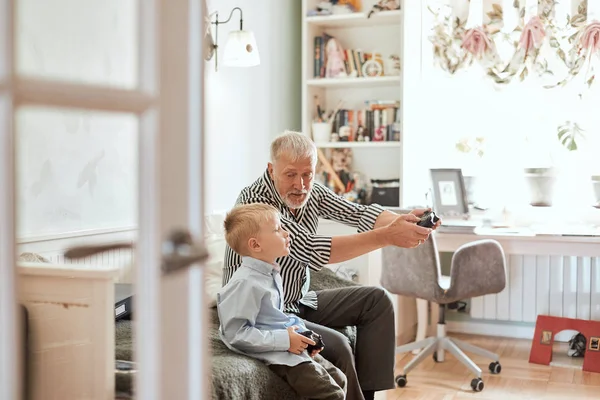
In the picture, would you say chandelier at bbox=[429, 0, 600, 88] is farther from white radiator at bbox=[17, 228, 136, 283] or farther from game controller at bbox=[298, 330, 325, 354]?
white radiator at bbox=[17, 228, 136, 283]

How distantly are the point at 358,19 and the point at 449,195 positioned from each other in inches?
44.9

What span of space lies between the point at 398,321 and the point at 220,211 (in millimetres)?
1139

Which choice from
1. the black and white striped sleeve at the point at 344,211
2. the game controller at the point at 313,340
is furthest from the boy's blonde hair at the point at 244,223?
the black and white striped sleeve at the point at 344,211

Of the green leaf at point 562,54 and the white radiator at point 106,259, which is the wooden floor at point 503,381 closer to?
the green leaf at point 562,54

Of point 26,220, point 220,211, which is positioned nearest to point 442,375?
point 220,211

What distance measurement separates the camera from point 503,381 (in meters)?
3.68

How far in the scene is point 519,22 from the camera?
4348mm

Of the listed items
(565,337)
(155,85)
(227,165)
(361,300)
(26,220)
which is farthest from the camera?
(565,337)

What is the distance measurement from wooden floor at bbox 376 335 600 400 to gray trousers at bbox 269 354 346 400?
100 centimetres

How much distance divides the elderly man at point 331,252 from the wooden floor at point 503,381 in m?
0.52

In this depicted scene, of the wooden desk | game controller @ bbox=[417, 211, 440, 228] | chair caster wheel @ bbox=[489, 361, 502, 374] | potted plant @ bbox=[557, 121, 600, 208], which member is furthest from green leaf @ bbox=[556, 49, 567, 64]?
game controller @ bbox=[417, 211, 440, 228]

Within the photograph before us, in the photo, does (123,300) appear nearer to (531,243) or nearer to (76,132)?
(76,132)

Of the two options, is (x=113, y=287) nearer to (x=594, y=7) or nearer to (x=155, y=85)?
(x=155, y=85)

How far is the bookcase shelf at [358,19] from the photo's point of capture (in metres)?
4.44
